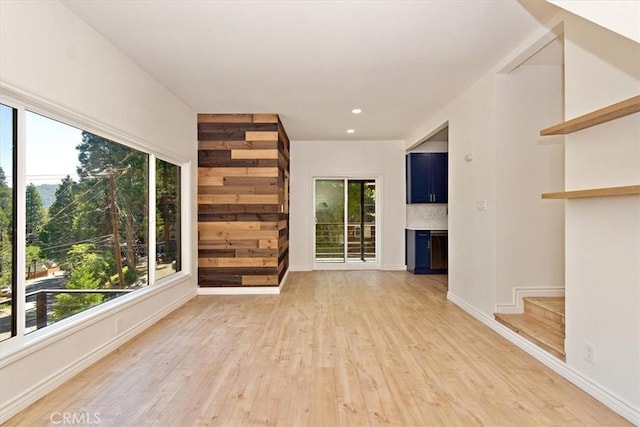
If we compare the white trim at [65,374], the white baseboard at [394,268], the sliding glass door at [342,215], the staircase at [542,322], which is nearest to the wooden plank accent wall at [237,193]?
the white trim at [65,374]

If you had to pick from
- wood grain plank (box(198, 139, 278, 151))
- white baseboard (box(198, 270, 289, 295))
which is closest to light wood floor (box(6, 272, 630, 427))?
white baseboard (box(198, 270, 289, 295))

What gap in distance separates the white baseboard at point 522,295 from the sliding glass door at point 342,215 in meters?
3.96

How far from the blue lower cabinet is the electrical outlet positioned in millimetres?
4477

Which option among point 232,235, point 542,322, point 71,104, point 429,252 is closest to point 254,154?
point 232,235

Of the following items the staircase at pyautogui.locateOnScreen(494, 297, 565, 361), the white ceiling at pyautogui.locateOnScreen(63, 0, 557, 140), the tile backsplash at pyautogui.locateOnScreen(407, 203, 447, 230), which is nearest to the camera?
the white ceiling at pyautogui.locateOnScreen(63, 0, 557, 140)

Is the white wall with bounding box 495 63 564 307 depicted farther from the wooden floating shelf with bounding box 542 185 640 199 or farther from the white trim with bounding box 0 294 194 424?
the white trim with bounding box 0 294 194 424

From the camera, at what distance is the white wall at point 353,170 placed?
7.18 m

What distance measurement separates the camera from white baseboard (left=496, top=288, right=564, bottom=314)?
3.49 meters

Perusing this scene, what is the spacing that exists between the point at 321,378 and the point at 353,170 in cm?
521

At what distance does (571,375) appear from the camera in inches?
94.6

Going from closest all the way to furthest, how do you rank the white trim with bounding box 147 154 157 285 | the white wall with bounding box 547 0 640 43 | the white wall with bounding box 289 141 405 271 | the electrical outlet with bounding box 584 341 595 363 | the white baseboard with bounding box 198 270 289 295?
the white wall with bounding box 547 0 640 43 < the electrical outlet with bounding box 584 341 595 363 < the white trim with bounding box 147 154 157 285 < the white baseboard with bounding box 198 270 289 295 < the white wall with bounding box 289 141 405 271

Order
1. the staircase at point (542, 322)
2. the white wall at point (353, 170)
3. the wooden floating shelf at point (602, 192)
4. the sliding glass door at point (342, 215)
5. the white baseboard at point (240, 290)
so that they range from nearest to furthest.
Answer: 1. the wooden floating shelf at point (602, 192)
2. the staircase at point (542, 322)
3. the white baseboard at point (240, 290)
4. the white wall at point (353, 170)
5. the sliding glass door at point (342, 215)

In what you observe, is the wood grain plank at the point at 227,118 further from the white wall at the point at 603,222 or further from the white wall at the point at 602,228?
the white wall at the point at 603,222

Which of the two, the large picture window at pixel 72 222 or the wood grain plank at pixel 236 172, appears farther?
the wood grain plank at pixel 236 172
